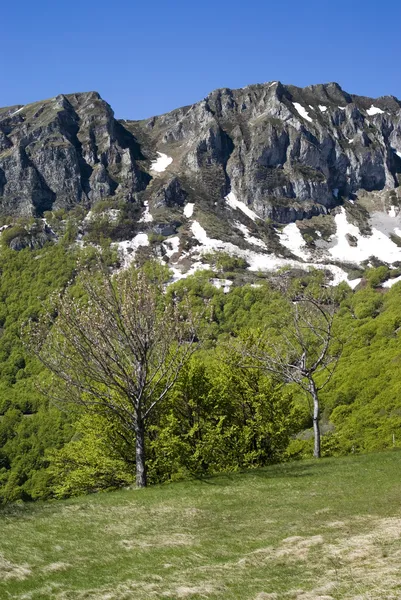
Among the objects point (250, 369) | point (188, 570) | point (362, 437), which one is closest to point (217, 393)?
point (250, 369)

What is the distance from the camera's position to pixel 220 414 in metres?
39.7

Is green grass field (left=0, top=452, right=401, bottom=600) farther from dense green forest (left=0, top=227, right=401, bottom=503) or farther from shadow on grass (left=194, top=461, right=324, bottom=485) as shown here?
dense green forest (left=0, top=227, right=401, bottom=503)

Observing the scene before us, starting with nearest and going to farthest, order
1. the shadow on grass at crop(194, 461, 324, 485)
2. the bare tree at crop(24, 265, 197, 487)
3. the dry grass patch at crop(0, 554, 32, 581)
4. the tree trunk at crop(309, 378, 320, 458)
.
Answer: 1. the dry grass patch at crop(0, 554, 32, 581)
2. the bare tree at crop(24, 265, 197, 487)
3. the shadow on grass at crop(194, 461, 324, 485)
4. the tree trunk at crop(309, 378, 320, 458)

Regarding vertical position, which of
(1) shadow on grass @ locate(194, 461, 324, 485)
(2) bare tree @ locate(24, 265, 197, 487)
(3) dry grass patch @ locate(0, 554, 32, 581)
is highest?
(2) bare tree @ locate(24, 265, 197, 487)

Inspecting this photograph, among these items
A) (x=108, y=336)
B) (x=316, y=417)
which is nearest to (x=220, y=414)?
(x=316, y=417)

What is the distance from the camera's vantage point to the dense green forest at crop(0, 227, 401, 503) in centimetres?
3519

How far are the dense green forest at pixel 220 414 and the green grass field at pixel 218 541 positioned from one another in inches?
305

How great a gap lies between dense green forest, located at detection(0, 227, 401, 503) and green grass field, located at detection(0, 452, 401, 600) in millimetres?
7748

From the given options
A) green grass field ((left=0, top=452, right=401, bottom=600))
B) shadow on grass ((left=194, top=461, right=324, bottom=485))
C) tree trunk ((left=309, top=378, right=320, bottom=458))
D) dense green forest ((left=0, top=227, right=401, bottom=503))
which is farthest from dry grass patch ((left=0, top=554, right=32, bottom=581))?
tree trunk ((left=309, top=378, right=320, bottom=458))

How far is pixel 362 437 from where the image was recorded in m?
74.9

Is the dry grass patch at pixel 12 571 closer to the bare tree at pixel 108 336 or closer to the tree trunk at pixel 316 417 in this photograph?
the bare tree at pixel 108 336

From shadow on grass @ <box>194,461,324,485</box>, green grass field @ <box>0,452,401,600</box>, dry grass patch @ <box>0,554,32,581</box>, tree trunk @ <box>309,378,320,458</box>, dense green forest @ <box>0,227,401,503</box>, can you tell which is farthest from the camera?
dense green forest @ <box>0,227,401,503</box>

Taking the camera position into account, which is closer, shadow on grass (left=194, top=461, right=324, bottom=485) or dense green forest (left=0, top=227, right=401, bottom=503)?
shadow on grass (left=194, top=461, right=324, bottom=485)

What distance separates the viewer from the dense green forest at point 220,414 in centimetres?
3519
